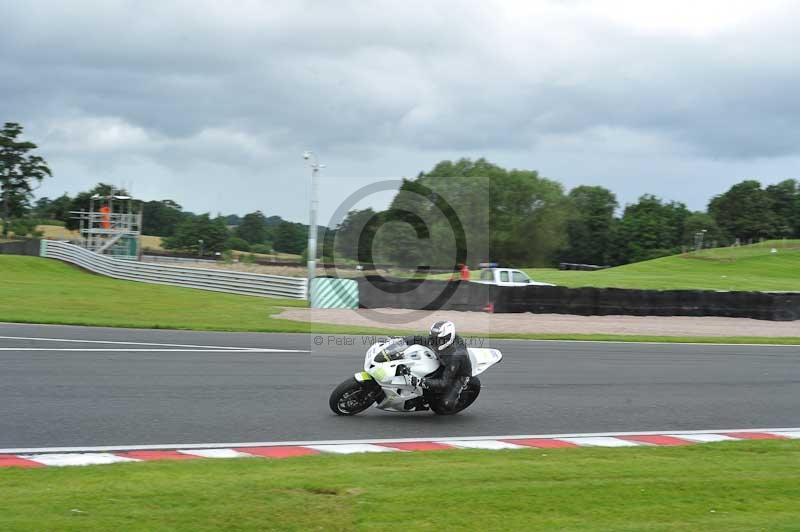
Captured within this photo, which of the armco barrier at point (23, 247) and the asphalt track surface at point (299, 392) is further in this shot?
the armco barrier at point (23, 247)

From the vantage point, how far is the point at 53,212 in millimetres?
138250

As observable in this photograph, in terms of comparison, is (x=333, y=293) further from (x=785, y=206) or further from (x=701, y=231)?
(x=785, y=206)

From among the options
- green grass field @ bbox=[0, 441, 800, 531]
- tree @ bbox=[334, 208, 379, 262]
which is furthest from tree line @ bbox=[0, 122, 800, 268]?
green grass field @ bbox=[0, 441, 800, 531]

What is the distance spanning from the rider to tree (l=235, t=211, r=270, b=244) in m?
88.3

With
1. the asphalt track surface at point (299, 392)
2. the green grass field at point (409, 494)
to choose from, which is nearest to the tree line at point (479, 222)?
the asphalt track surface at point (299, 392)

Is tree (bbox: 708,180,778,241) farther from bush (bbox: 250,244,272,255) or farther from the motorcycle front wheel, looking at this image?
the motorcycle front wheel

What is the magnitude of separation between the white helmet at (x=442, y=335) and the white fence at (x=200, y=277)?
864 inches

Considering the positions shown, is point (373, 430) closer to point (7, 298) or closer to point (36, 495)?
point (36, 495)

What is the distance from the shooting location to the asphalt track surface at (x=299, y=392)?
9.31m

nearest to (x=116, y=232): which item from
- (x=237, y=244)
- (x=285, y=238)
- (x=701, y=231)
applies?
(x=285, y=238)

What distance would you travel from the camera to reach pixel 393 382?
9.88 meters

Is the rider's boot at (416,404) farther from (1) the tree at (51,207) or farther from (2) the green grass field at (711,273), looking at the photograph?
(1) the tree at (51,207)

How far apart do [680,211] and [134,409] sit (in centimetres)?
13457

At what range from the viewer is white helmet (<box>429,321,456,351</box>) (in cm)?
990
